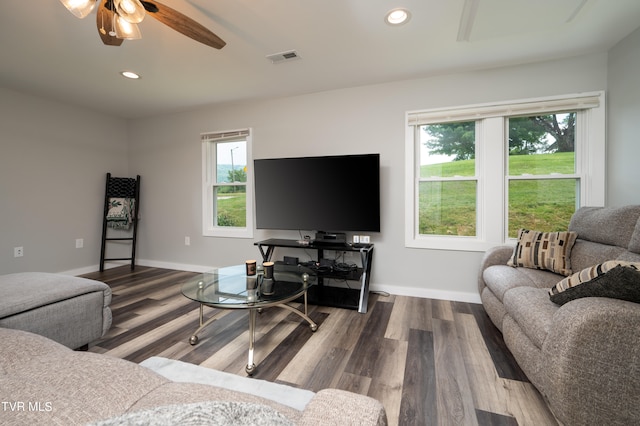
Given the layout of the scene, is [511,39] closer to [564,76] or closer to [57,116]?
[564,76]

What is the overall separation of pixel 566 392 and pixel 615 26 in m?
2.66

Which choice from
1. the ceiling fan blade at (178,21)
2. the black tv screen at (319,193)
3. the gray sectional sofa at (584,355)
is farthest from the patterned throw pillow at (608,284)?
the ceiling fan blade at (178,21)

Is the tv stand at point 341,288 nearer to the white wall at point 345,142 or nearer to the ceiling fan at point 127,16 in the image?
the white wall at point 345,142

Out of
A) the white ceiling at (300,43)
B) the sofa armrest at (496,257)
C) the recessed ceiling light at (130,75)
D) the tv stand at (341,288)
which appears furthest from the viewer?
the recessed ceiling light at (130,75)

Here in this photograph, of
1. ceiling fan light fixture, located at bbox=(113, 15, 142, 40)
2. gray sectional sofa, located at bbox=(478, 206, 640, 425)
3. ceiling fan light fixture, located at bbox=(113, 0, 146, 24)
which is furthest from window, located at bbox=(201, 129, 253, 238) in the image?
gray sectional sofa, located at bbox=(478, 206, 640, 425)

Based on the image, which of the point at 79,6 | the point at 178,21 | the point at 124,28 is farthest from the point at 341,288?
the point at 79,6

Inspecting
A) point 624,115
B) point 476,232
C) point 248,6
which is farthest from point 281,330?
point 624,115

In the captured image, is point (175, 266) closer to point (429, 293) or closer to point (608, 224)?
point (429, 293)

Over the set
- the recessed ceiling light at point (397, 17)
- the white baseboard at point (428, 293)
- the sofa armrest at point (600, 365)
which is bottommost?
the white baseboard at point (428, 293)

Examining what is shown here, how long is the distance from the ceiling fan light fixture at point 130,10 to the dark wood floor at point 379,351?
2.09 meters

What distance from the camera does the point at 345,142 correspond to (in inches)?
125

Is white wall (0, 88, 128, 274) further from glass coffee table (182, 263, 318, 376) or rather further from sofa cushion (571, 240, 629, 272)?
sofa cushion (571, 240, 629, 272)

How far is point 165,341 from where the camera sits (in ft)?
6.59

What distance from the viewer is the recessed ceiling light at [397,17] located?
1.87 metres
